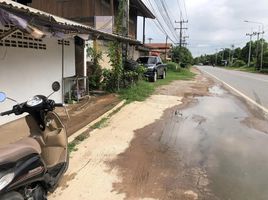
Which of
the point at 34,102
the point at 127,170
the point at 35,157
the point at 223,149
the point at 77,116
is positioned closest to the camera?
the point at 35,157

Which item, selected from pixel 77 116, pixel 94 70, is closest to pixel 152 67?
pixel 94 70

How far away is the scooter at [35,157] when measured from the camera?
10.2 ft

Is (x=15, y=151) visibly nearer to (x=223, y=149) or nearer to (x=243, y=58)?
(x=223, y=149)

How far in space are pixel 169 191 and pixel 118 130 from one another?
3678mm

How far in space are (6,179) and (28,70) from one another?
6.45 metres

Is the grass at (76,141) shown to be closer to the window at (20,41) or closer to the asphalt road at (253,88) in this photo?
the window at (20,41)

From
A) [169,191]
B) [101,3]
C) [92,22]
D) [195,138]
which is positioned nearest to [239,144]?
[195,138]

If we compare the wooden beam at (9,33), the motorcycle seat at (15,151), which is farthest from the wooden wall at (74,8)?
the motorcycle seat at (15,151)

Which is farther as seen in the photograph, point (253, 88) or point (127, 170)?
point (253, 88)

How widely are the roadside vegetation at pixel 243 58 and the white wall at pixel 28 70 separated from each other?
47.3 m

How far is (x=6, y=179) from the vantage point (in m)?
3.01

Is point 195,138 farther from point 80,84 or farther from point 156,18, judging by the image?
point 156,18

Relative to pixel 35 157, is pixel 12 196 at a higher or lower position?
lower

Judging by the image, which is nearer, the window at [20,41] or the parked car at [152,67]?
the window at [20,41]
